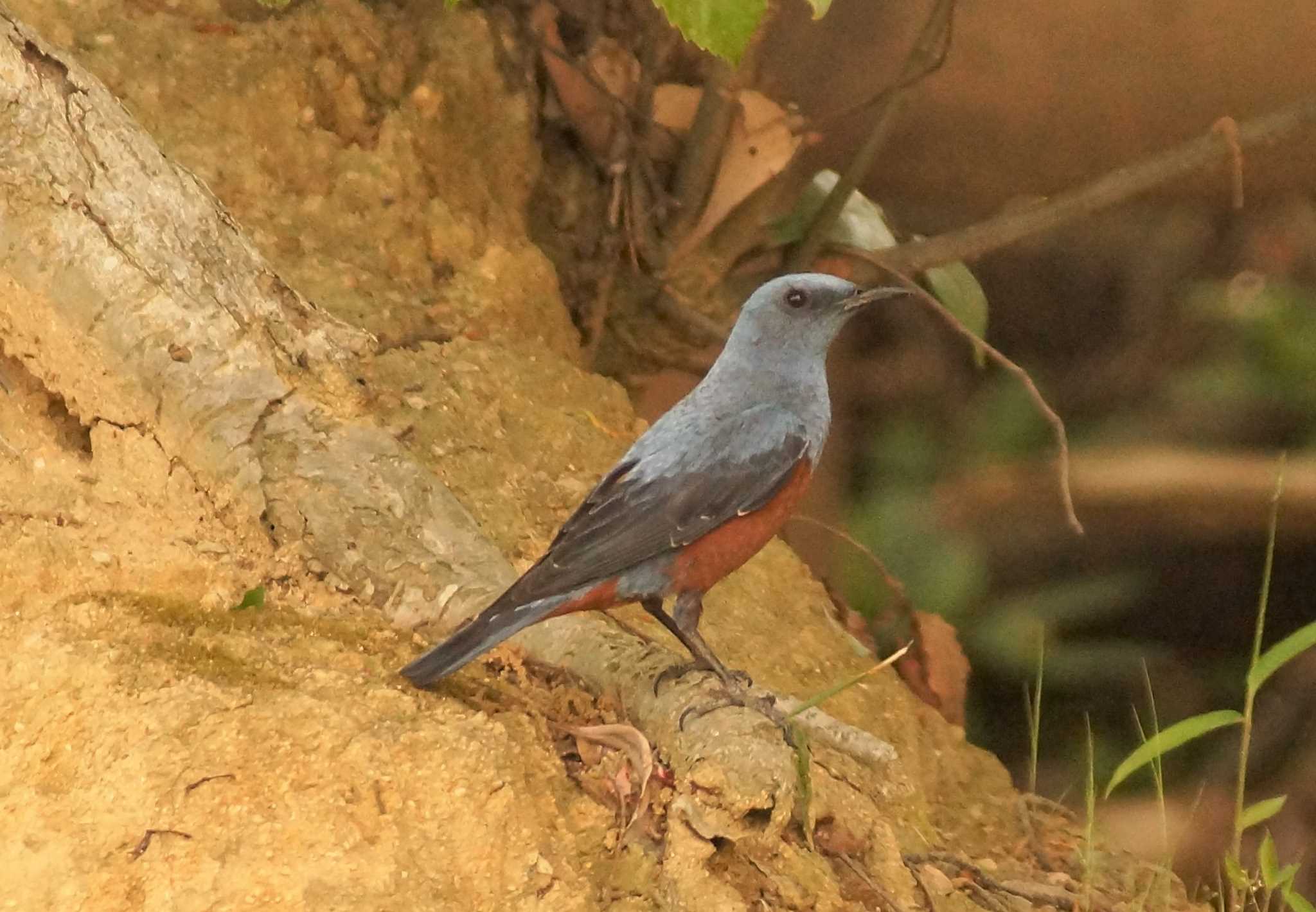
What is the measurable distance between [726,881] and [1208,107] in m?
3.64

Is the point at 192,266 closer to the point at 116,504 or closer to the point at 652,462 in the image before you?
the point at 116,504

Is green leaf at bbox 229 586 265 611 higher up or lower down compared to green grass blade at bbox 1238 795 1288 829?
higher up

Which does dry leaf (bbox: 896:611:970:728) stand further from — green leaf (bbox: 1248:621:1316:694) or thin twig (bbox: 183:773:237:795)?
thin twig (bbox: 183:773:237:795)

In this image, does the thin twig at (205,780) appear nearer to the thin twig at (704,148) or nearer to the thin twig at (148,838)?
the thin twig at (148,838)

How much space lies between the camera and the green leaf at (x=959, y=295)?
4.22 metres

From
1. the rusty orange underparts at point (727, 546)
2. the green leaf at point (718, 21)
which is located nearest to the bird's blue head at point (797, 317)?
the rusty orange underparts at point (727, 546)

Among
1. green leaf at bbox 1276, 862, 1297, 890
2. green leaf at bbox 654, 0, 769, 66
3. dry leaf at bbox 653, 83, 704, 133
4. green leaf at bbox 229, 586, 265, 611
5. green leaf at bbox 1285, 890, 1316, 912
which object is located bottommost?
green leaf at bbox 1285, 890, 1316, 912

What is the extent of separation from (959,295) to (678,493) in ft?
5.98

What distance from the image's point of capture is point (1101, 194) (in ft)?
13.1

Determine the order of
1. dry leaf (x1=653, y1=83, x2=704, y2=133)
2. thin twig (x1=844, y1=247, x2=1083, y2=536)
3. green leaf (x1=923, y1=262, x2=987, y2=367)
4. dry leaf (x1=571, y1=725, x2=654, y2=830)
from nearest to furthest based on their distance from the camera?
dry leaf (x1=571, y1=725, x2=654, y2=830)
thin twig (x1=844, y1=247, x2=1083, y2=536)
dry leaf (x1=653, y1=83, x2=704, y2=133)
green leaf (x1=923, y1=262, x2=987, y2=367)

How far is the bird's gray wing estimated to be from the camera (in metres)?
2.65

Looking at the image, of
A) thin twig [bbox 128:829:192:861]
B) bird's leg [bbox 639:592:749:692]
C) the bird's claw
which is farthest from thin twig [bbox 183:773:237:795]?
bird's leg [bbox 639:592:749:692]

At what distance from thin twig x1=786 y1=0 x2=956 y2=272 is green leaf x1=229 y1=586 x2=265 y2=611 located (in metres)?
2.23

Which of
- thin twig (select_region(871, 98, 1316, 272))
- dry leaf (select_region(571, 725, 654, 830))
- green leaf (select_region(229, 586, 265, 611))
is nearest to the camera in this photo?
dry leaf (select_region(571, 725, 654, 830))
